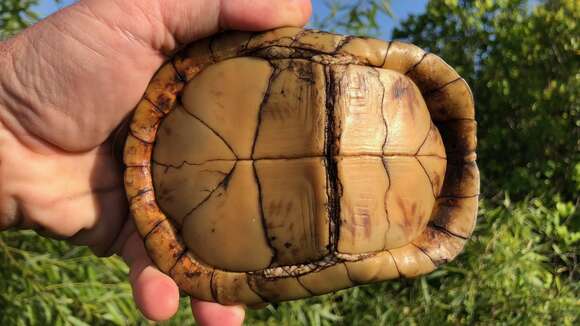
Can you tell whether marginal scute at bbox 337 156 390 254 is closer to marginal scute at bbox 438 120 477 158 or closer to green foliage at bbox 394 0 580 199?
marginal scute at bbox 438 120 477 158

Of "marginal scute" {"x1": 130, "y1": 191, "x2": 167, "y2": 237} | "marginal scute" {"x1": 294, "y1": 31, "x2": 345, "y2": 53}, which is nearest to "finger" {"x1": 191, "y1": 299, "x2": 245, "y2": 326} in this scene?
"marginal scute" {"x1": 130, "y1": 191, "x2": 167, "y2": 237}

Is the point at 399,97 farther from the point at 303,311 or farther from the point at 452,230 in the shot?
the point at 303,311

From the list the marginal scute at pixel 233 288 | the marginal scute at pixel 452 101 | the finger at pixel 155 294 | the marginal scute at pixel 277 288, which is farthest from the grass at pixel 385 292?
the marginal scute at pixel 452 101

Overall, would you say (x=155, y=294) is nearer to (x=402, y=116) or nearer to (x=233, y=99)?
(x=233, y=99)

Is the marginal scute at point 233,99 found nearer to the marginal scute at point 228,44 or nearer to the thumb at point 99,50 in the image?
the marginal scute at point 228,44

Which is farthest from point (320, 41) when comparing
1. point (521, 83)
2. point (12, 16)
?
point (521, 83)

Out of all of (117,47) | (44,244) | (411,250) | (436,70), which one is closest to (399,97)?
(436,70)
